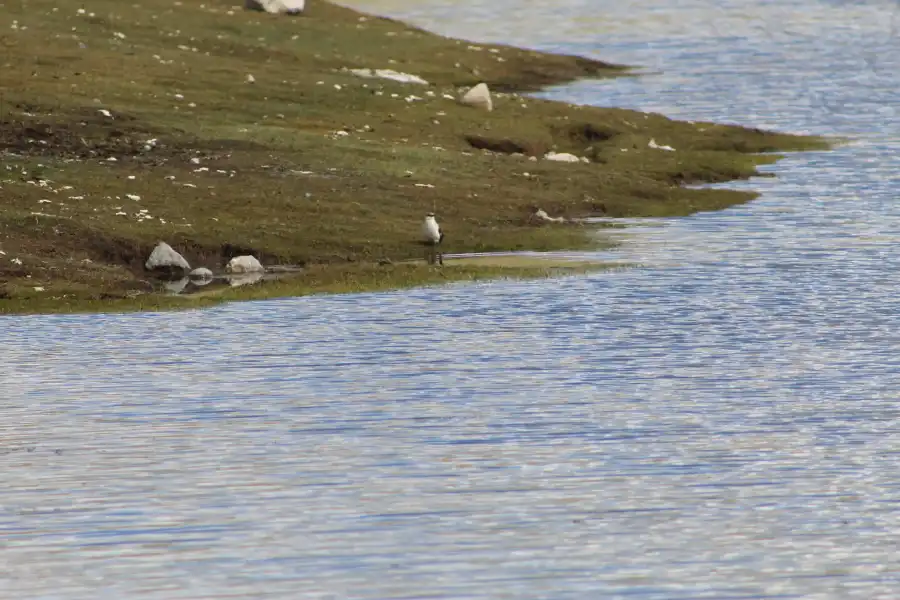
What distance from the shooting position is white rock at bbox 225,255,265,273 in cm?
3872

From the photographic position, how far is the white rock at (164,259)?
38094 millimetres

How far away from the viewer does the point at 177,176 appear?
146 feet

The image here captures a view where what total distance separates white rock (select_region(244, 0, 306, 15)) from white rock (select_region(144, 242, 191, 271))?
4980 centimetres

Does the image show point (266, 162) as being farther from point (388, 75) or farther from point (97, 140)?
point (388, 75)

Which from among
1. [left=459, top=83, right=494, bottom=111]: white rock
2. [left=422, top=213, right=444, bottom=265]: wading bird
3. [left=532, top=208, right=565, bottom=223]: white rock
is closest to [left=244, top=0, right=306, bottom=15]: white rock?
[left=459, top=83, right=494, bottom=111]: white rock

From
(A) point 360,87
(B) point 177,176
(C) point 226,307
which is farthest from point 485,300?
(A) point 360,87

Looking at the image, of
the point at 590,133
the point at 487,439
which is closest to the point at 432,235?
the point at 487,439

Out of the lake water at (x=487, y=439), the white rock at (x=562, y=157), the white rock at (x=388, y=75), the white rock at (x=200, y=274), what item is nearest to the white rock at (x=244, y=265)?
the white rock at (x=200, y=274)

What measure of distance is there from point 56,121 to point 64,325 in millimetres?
17456

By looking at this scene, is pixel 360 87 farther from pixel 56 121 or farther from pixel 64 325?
pixel 64 325

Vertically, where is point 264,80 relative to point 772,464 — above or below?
above

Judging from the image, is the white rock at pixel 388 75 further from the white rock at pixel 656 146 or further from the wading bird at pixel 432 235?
the wading bird at pixel 432 235

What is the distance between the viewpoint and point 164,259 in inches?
1501

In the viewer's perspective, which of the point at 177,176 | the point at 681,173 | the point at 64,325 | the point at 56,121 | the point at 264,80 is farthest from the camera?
the point at 264,80
